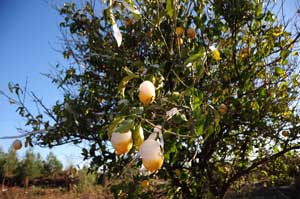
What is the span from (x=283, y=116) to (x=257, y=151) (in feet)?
1.28

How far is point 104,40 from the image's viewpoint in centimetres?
234

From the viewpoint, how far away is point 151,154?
61cm

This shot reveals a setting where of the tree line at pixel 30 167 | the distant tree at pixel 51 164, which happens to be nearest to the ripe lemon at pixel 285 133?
the tree line at pixel 30 167

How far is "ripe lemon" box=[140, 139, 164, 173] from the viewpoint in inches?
24.0

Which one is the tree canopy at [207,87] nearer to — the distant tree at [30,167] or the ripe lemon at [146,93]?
the ripe lemon at [146,93]

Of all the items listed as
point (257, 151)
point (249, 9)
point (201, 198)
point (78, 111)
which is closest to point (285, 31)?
point (249, 9)

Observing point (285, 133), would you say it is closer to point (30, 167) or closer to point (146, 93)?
point (146, 93)

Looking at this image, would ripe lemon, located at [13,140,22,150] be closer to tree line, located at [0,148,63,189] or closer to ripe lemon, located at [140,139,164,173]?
ripe lemon, located at [140,139,164,173]

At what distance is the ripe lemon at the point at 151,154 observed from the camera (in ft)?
2.00

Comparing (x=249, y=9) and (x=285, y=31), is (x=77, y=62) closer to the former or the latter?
(x=249, y=9)

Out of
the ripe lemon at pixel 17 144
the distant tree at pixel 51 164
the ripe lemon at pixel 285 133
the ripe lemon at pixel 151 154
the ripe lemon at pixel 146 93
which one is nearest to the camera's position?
the ripe lemon at pixel 151 154

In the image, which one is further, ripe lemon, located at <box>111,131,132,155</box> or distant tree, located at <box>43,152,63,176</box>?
distant tree, located at <box>43,152,63,176</box>

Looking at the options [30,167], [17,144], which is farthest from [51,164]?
[17,144]

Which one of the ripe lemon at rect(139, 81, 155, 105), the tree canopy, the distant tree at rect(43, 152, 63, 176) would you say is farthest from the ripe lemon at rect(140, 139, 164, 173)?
the distant tree at rect(43, 152, 63, 176)
